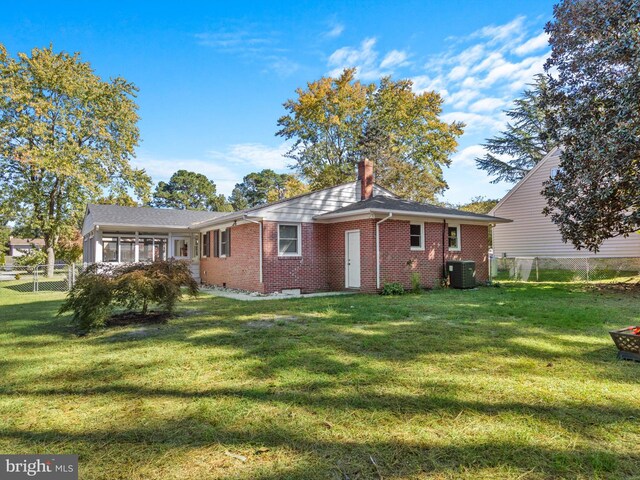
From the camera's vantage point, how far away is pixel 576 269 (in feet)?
59.5

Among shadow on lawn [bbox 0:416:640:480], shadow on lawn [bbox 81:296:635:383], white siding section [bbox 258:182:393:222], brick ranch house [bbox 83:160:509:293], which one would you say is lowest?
shadow on lawn [bbox 0:416:640:480]

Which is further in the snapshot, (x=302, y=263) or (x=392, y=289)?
(x=302, y=263)

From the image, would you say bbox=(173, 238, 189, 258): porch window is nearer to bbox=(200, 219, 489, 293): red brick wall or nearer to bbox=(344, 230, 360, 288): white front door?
bbox=(200, 219, 489, 293): red brick wall

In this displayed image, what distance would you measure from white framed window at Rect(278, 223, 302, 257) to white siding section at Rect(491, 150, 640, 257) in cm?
1332

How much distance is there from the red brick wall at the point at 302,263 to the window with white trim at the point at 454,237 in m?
4.81

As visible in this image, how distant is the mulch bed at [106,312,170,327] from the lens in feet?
25.3

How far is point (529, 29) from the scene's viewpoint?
14.6 meters

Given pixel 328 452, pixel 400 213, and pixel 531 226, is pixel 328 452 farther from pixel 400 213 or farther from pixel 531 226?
pixel 531 226

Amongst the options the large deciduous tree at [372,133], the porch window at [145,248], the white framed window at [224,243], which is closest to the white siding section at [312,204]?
the white framed window at [224,243]

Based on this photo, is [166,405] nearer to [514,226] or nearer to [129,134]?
[514,226]

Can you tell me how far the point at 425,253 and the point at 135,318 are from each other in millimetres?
9608

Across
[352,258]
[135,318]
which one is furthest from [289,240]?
[135,318]

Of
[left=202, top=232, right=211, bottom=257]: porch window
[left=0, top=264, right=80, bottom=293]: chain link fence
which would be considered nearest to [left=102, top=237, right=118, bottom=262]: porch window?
[left=0, top=264, right=80, bottom=293]: chain link fence

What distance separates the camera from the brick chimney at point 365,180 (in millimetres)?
15517
